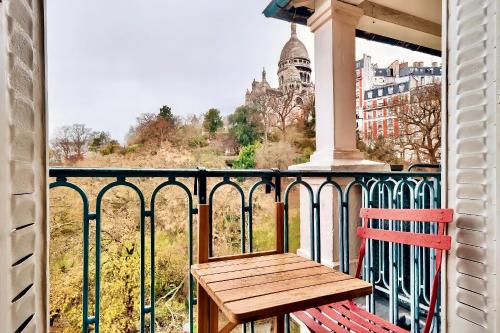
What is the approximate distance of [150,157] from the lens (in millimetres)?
7973

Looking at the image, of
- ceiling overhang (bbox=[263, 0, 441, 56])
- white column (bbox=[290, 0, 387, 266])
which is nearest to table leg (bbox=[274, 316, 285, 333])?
white column (bbox=[290, 0, 387, 266])

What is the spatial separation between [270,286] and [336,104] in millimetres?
2484

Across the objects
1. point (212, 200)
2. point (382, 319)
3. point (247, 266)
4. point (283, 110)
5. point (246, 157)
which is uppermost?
point (283, 110)

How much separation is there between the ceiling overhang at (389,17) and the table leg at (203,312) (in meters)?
3.27

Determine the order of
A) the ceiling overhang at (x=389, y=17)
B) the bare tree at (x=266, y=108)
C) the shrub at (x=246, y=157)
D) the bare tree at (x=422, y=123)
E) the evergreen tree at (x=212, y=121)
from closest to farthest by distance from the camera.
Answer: the ceiling overhang at (x=389, y=17)
the bare tree at (x=422, y=123)
the shrub at (x=246, y=157)
the bare tree at (x=266, y=108)
the evergreen tree at (x=212, y=121)

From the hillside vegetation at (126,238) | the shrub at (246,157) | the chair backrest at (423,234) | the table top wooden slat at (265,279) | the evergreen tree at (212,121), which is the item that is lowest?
the hillside vegetation at (126,238)

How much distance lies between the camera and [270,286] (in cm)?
107

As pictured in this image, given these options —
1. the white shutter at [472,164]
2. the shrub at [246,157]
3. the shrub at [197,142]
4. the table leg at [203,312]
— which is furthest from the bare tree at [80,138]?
the white shutter at [472,164]

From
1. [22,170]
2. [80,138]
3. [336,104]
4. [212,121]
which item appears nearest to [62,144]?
[80,138]

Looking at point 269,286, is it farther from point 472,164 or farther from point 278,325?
point 472,164

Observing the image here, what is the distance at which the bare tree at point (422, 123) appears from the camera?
229 inches

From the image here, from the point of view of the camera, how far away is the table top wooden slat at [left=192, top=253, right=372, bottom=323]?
0.91 m

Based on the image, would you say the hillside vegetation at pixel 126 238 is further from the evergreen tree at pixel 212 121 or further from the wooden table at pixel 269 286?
the wooden table at pixel 269 286

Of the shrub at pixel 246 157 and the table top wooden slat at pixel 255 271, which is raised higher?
the shrub at pixel 246 157
